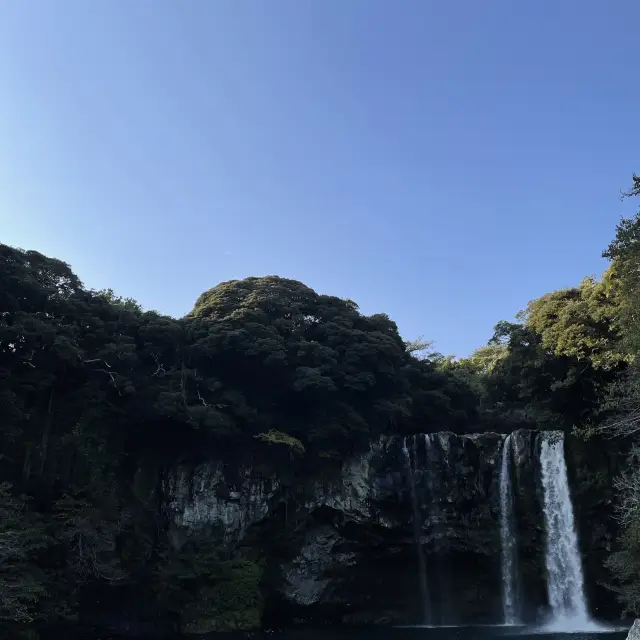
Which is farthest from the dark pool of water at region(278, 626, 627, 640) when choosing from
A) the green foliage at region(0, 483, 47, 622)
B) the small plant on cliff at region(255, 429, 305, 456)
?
the green foliage at region(0, 483, 47, 622)

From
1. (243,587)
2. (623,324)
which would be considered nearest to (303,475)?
(243,587)

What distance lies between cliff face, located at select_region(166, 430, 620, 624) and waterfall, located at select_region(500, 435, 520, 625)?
23cm

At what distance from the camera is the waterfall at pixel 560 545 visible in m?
22.3

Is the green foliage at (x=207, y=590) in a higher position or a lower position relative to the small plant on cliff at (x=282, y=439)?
lower

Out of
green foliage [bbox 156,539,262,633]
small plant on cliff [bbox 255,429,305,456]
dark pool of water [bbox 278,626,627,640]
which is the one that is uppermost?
small plant on cliff [bbox 255,429,305,456]

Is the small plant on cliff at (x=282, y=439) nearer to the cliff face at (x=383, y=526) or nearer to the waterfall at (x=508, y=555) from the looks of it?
the cliff face at (x=383, y=526)

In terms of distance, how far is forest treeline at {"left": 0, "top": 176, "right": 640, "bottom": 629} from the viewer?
19.4 meters

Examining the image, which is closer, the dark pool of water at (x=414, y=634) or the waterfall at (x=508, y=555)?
the dark pool of water at (x=414, y=634)

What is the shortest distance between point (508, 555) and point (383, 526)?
494 cm

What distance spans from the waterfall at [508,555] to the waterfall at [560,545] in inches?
48.6

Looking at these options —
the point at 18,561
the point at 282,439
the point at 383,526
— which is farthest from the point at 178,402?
the point at 383,526

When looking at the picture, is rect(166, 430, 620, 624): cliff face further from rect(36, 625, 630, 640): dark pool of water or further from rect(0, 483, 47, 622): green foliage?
rect(0, 483, 47, 622): green foliage

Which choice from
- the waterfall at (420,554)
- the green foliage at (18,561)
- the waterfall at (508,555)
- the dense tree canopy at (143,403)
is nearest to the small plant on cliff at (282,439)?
the dense tree canopy at (143,403)

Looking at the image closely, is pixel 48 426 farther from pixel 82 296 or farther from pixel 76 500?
pixel 82 296
